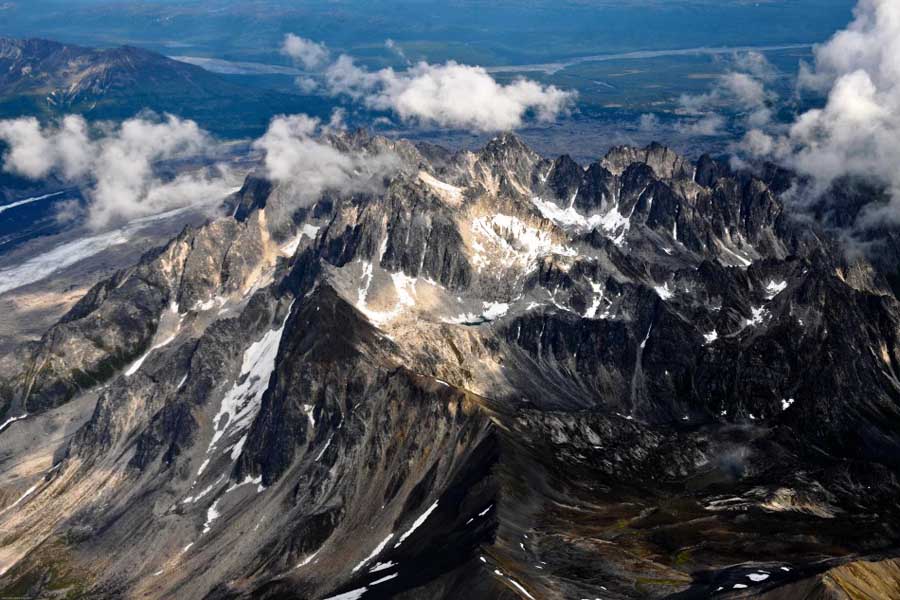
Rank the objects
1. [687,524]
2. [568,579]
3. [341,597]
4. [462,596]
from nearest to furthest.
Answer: [462,596], [568,579], [341,597], [687,524]

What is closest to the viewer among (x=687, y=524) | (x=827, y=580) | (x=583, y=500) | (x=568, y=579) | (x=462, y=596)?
(x=827, y=580)

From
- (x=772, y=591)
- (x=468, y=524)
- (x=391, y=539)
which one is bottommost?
(x=391, y=539)

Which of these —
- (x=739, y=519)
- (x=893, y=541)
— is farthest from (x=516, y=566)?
(x=893, y=541)

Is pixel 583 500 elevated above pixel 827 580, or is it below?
below

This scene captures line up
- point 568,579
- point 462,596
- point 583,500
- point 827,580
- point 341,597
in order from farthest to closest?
point 583,500 → point 341,597 → point 568,579 → point 462,596 → point 827,580

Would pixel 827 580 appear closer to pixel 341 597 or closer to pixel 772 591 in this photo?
pixel 772 591

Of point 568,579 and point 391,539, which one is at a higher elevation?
point 568,579

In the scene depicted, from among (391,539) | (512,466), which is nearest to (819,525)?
(512,466)

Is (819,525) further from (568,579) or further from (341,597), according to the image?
(341,597)

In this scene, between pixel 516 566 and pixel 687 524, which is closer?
pixel 516 566
